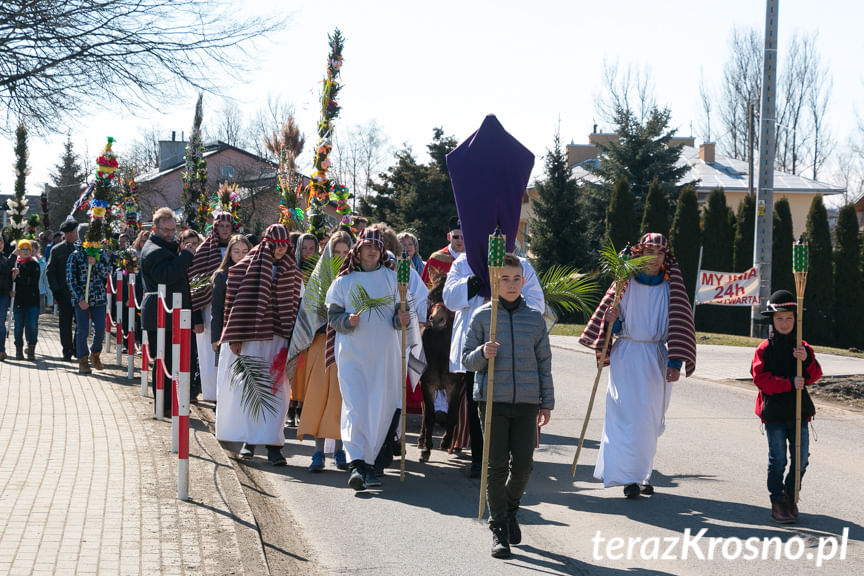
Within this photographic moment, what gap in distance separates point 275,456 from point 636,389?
10.6 ft

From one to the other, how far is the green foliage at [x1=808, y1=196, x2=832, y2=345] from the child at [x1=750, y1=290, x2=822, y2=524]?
26979 millimetres

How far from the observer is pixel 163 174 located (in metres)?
66.9

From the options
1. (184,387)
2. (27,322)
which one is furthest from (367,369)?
(27,322)

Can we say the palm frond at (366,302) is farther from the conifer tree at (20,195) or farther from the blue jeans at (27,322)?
the conifer tree at (20,195)

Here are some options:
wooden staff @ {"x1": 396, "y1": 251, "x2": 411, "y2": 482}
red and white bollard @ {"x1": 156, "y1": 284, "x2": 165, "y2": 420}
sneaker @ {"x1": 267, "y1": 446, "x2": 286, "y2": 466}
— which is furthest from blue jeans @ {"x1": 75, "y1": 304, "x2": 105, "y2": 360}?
wooden staff @ {"x1": 396, "y1": 251, "x2": 411, "y2": 482}

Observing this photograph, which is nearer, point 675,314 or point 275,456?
point 675,314

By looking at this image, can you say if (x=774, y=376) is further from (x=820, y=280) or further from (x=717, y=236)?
(x=717, y=236)

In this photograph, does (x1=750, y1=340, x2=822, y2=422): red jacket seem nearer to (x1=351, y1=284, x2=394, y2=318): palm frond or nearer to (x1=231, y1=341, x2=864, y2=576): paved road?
(x1=231, y1=341, x2=864, y2=576): paved road

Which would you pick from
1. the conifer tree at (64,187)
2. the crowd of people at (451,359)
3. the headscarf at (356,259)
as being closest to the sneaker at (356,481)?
the crowd of people at (451,359)

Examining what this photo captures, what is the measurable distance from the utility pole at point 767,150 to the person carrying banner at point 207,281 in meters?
11.8

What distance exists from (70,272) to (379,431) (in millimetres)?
7720

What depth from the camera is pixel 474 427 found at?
335 inches

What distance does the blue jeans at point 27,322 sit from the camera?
51.7 ft

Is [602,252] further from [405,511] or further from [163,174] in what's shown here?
[163,174]
